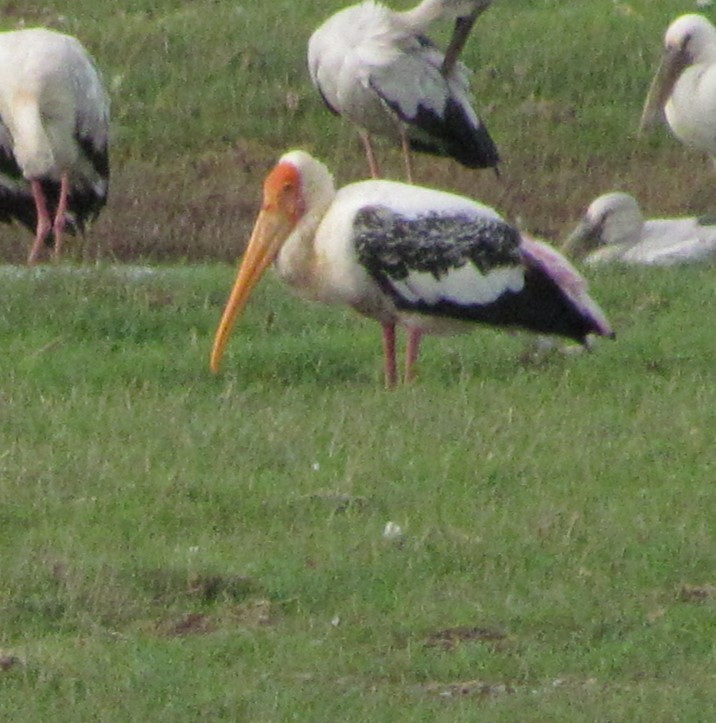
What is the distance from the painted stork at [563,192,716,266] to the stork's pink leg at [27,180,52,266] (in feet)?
9.88

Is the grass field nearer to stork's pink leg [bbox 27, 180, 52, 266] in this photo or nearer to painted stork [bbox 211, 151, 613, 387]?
painted stork [bbox 211, 151, 613, 387]

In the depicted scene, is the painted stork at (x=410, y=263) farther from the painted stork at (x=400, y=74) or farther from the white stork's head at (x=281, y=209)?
the painted stork at (x=400, y=74)

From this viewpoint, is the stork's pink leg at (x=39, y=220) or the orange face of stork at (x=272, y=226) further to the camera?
the stork's pink leg at (x=39, y=220)

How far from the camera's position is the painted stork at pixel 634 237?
1162cm

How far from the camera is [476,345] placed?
895 cm

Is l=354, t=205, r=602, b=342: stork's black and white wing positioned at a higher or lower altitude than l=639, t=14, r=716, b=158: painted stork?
higher

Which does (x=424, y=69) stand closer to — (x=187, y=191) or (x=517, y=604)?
(x=187, y=191)

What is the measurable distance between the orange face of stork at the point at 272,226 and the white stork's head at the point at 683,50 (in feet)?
19.1

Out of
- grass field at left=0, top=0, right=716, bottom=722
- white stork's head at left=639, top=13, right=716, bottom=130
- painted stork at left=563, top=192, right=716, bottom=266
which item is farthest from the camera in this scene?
white stork's head at left=639, top=13, right=716, bottom=130

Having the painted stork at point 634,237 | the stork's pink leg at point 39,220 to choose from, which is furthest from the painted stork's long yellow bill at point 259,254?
the stork's pink leg at point 39,220

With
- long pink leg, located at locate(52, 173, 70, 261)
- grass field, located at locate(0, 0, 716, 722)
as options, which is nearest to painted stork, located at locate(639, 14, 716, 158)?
grass field, located at locate(0, 0, 716, 722)

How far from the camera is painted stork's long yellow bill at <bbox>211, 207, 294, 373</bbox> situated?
837 cm

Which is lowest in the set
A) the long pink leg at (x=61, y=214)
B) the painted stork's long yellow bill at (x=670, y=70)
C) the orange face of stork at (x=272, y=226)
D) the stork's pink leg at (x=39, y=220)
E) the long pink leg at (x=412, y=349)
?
the stork's pink leg at (x=39, y=220)

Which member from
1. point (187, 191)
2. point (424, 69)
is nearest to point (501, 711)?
point (424, 69)
